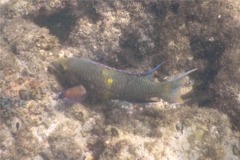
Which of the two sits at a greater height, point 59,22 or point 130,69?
point 59,22

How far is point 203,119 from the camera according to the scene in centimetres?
364

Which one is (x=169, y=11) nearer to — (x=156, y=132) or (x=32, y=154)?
(x=156, y=132)

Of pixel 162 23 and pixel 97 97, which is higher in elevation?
pixel 162 23

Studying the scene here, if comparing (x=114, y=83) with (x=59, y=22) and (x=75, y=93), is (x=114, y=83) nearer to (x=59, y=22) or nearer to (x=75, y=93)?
(x=75, y=93)

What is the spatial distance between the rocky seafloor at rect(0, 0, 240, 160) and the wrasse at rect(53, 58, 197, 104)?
231 mm

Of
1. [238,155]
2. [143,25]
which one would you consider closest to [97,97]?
[143,25]

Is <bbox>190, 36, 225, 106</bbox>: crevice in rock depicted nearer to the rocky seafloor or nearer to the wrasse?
the rocky seafloor

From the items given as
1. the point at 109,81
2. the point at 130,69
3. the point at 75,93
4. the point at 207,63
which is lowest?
the point at 75,93

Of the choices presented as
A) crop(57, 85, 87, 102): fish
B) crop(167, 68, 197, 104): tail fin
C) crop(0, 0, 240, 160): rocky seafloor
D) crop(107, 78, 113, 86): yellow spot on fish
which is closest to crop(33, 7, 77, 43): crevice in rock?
crop(0, 0, 240, 160): rocky seafloor

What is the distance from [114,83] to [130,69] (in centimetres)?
82

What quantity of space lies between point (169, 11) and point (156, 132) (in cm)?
177

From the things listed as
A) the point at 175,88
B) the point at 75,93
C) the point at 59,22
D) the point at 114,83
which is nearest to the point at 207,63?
the point at 175,88

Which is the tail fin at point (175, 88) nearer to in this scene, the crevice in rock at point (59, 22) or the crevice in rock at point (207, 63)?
the crevice in rock at point (207, 63)

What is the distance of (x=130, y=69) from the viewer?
4414 mm
